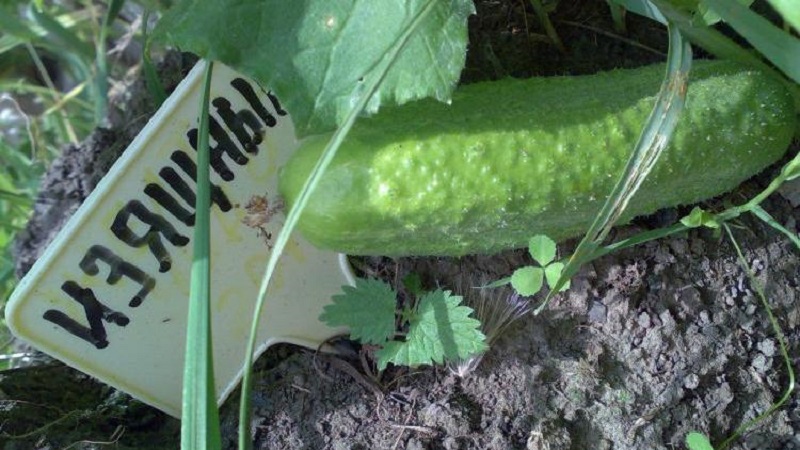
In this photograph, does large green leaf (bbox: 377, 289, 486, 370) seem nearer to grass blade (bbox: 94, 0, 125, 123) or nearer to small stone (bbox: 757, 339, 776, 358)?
small stone (bbox: 757, 339, 776, 358)

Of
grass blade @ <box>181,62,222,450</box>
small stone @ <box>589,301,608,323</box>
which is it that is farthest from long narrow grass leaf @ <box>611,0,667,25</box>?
grass blade @ <box>181,62,222,450</box>

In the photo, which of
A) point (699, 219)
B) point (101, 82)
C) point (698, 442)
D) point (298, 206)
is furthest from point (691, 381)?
point (101, 82)

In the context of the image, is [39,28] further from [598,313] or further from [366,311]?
[598,313]

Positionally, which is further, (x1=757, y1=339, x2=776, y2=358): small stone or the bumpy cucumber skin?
→ (x1=757, y1=339, x2=776, y2=358): small stone

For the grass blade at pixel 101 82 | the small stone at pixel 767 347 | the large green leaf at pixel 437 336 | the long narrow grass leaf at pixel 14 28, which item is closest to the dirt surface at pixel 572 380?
the small stone at pixel 767 347

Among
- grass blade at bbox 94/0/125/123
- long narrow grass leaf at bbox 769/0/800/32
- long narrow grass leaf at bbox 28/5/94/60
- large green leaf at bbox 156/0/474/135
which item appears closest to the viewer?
long narrow grass leaf at bbox 769/0/800/32

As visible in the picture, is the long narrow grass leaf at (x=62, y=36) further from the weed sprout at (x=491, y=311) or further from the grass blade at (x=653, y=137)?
the grass blade at (x=653, y=137)

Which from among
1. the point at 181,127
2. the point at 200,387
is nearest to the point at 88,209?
the point at 181,127
